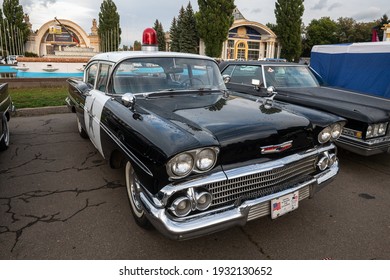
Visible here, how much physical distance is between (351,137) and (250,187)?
2647 mm

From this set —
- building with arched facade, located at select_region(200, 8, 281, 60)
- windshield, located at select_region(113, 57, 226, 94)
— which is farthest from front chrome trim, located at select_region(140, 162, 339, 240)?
building with arched facade, located at select_region(200, 8, 281, 60)

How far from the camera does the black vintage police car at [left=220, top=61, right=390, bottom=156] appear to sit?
390 centimetres

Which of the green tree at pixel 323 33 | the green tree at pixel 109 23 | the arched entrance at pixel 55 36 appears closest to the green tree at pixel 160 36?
the green tree at pixel 109 23

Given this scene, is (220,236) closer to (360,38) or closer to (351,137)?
(351,137)

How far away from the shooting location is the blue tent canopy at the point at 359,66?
6746mm

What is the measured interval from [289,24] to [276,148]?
119 ft

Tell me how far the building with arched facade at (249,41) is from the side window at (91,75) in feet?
116

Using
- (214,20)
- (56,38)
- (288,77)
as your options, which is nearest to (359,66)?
(288,77)

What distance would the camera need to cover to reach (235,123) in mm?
2295

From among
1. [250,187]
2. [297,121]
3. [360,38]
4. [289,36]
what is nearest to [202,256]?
[250,187]

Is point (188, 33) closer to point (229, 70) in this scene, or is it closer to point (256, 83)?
point (229, 70)

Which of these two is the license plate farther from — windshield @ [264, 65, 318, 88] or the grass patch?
the grass patch

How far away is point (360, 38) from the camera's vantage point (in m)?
50.1

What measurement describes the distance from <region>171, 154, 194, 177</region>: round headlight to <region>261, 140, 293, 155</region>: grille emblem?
0.66 meters
